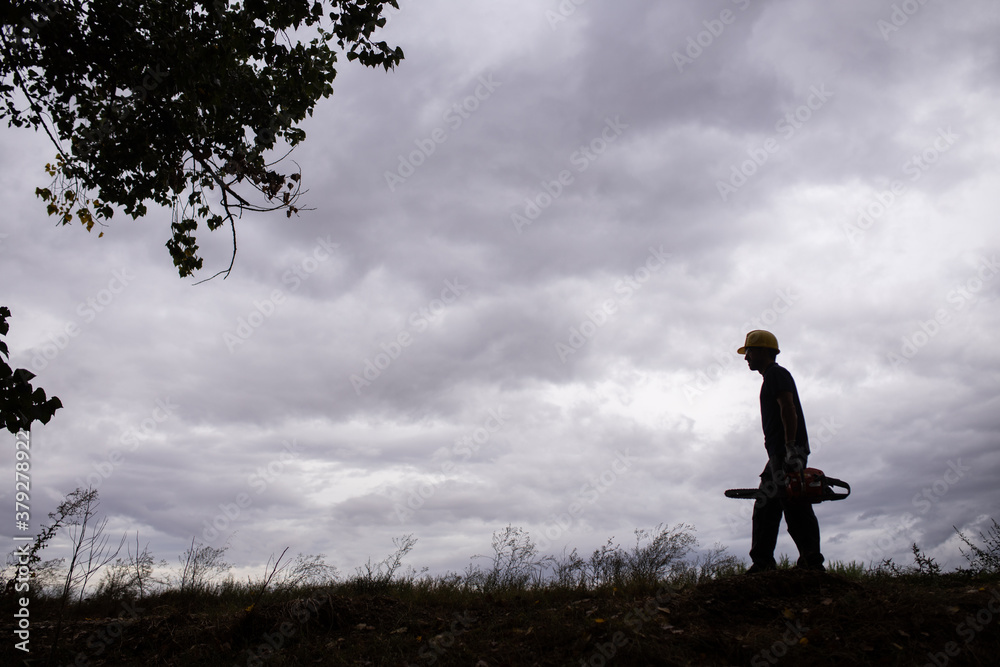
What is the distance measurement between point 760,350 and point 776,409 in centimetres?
69

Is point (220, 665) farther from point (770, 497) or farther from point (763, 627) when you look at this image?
point (770, 497)

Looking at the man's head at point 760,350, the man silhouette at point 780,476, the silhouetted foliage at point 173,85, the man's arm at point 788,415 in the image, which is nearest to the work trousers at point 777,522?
the man silhouette at point 780,476

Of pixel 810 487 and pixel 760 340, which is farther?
pixel 760 340

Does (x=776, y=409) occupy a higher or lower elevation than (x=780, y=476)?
higher

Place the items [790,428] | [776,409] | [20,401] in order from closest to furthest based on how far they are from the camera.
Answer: [20,401]
[790,428]
[776,409]

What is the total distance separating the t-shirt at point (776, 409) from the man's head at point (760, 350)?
0.15 m

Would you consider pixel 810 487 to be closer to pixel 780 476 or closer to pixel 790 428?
pixel 780 476

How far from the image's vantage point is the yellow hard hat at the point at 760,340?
Result: 22.6 feet

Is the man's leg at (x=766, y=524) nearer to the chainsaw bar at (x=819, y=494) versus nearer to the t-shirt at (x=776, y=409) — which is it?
the chainsaw bar at (x=819, y=494)

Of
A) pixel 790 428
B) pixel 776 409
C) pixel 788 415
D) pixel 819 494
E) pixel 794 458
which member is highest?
pixel 776 409

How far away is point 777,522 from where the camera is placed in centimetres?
631

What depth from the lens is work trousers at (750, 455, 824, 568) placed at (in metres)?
6.10

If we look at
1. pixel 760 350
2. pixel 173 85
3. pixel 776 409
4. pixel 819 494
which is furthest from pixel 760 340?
pixel 173 85

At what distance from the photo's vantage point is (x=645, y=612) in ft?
16.9
